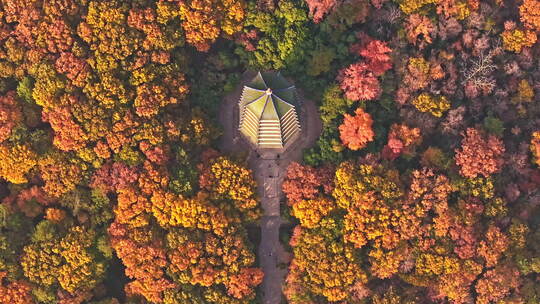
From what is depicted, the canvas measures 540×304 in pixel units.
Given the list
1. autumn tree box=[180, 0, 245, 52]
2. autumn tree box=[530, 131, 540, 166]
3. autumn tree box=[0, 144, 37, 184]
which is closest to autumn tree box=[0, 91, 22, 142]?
autumn tree box=[0, 144, 37, 184]

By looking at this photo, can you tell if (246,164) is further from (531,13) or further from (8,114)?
(531,13)

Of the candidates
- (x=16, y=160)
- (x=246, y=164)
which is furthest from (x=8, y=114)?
(x=246, y=164)

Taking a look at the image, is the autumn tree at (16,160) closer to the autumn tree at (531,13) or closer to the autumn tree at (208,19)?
the autumn tree at (208,19)

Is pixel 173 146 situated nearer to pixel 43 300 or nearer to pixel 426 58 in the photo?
pixel 43 300

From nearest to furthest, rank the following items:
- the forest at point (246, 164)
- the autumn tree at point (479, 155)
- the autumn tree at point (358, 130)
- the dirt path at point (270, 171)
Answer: the forest at point (246, 164), the autumn tree at point (479, 155), the autumn tree at point (358, 130), the dirt path at point (270, 171)

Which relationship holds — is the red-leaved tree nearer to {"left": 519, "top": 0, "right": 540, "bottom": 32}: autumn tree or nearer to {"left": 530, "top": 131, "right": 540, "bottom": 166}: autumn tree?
{"left": 530, "top": 131, "right": 540, "bottom": 166}: autumn tree

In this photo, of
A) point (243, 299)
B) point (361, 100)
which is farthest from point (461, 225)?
point (243, 299)

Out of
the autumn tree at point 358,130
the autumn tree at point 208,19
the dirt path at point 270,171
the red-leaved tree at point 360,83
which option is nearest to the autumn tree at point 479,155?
the autumn tree at point 358,130
